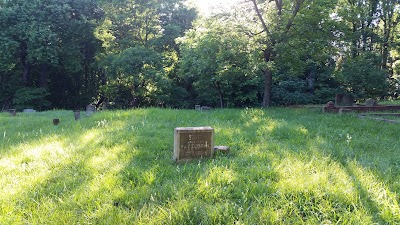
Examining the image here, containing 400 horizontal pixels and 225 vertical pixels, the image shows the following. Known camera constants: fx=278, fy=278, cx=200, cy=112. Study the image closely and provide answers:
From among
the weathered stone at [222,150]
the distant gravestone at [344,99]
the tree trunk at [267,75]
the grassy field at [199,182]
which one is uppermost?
the tree trunk at [267,75]

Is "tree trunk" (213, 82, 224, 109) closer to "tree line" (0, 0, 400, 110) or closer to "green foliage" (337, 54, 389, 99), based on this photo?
"tree line" (0, 0, 400, 110)

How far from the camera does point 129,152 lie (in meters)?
4.65

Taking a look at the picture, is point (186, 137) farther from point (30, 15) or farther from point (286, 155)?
point (30, 15)

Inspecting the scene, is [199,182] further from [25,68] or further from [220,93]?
[25,68]

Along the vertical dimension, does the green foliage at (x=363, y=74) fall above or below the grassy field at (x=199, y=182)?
above

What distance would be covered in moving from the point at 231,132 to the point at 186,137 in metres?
2.16

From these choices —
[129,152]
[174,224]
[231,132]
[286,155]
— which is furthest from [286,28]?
[174,224]

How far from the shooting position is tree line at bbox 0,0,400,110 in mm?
11797

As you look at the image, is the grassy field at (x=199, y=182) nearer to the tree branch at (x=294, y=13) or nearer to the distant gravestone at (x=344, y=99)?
the tree branch at (x=294, y=13)

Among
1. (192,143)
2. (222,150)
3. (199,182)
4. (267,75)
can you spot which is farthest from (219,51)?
(199,182)

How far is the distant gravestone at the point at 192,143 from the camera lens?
167 inches

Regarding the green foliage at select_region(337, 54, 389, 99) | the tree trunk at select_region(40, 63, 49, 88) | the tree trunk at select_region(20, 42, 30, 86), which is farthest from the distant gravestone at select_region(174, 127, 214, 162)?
the tree trunk at select_region(40, 63, 49, 88)

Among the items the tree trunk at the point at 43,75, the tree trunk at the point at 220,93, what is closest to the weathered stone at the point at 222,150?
the tree trunk at the point at 220,93

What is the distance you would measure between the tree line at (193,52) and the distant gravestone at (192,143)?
7.14m
